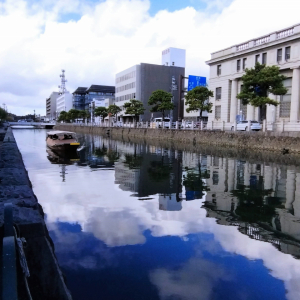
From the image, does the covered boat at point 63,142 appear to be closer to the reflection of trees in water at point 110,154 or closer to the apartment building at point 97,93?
the reflection of trees in water at point 110,154

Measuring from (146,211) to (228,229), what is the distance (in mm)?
2412

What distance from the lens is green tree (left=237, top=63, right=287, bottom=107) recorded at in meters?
27.8

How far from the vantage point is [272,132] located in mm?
26484

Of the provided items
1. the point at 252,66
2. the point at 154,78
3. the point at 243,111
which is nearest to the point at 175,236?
the point at 252,66

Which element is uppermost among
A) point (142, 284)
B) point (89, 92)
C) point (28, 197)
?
point (89, 92)

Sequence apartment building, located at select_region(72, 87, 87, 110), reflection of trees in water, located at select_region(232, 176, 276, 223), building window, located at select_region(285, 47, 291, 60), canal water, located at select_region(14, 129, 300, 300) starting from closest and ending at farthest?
canal water, located at select_region(14, 129, 300, 300), reflection of trees in water, located at select_region(232, 176, 276, 223), building window, located at select_region(285, 47, 291, 60), apartment building, located at select_region(72, 87, 87, 110)

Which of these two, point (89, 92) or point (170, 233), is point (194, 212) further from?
point (89, 92)

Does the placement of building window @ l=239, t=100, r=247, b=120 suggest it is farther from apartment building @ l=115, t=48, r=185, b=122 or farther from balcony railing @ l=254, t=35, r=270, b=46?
apartment building @ l=115, t=48, r=185, b=122

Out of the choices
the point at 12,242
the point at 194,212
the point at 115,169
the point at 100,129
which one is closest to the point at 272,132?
the point at 115,169

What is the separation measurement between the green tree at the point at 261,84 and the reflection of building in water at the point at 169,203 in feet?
66.1

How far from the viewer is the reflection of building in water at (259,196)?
26.3ft

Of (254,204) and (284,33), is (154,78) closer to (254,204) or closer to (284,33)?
(284,33)

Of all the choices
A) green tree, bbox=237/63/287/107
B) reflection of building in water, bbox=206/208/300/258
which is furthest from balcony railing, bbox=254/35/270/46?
reflection of building in water, bbox=206/208/300/258

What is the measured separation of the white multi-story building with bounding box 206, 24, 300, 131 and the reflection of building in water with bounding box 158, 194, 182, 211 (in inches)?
755
